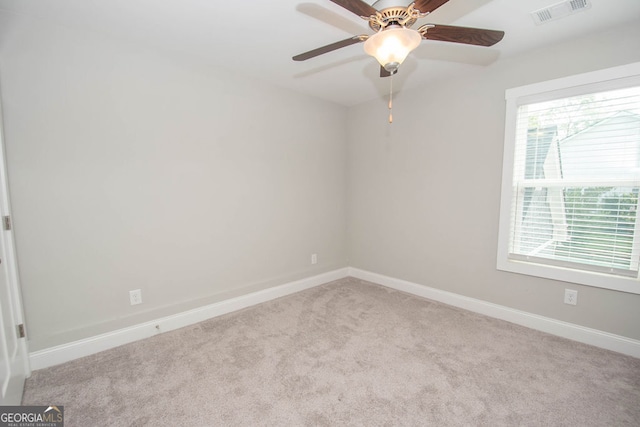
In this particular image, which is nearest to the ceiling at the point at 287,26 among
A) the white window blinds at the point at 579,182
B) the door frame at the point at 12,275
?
the white window blinds at the point at 579,182

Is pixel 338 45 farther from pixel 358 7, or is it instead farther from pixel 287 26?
pixel 287 26

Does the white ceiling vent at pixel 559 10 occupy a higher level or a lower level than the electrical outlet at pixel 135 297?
higher

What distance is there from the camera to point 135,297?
2.28m

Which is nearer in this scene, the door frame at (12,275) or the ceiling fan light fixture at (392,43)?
the ceiling fan light fixture at (392,43)

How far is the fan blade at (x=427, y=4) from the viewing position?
47.0 inches

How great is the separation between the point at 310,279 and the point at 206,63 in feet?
8.43

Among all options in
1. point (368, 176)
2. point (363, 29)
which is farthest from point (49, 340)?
point (368, 176)

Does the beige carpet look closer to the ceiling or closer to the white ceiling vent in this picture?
the ceiling

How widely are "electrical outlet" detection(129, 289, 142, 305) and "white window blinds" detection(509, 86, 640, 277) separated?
3.28 meters

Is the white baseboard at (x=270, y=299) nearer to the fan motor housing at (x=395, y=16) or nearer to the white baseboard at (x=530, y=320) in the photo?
the white baseboard at (x=530, y=320)

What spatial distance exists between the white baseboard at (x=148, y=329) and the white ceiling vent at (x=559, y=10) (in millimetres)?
3135

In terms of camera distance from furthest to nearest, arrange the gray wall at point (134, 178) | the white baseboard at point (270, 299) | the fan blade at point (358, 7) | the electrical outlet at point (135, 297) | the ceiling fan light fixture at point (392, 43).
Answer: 1. the electrical outlet at point (135, 297)
2. the white baseboard at point (270, 299)
3. the gray wall at point (134, 178)
4. the ceiling fan light fixture at point (392, 43)
5. the fan blade at point (358, 7)

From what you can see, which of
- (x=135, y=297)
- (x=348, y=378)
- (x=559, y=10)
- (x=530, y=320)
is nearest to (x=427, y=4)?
(x=559, y=10)

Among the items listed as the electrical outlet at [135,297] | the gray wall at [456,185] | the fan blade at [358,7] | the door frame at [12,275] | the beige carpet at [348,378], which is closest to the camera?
the fan blade at [358,7]
